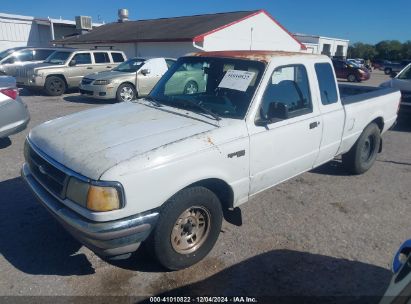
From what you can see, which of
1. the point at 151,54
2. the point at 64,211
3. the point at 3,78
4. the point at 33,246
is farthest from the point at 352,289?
the point at 151,54

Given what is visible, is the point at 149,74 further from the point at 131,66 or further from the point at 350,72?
the point at 350,72

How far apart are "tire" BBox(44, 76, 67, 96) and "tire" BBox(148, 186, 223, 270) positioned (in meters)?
11.8

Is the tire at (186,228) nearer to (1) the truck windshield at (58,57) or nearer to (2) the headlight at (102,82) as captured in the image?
(2) the headlight at (102,82)

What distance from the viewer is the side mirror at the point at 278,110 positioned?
3307 millimetres

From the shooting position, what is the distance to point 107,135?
2963 millimetres

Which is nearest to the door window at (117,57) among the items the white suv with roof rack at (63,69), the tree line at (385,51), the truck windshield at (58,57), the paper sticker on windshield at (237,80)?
the white suv with roof rack at (63,69)

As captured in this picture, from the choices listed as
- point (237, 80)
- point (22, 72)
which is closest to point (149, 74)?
point (22, 72)

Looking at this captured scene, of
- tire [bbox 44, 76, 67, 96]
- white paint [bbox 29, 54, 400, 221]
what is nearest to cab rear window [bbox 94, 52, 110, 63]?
tire [bbox 44, 76, 67, 96]

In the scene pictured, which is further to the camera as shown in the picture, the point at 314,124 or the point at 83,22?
the point at 83,22

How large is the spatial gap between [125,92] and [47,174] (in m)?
9.21

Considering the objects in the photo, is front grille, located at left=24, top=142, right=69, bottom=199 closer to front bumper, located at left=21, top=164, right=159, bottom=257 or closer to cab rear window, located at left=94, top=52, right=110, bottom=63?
front bumper, located at left=21, top=164, right=159, bottom=257

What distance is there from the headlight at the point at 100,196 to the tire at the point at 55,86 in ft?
39.0

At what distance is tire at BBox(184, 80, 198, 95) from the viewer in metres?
3.98

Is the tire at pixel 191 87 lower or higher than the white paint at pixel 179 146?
higher
